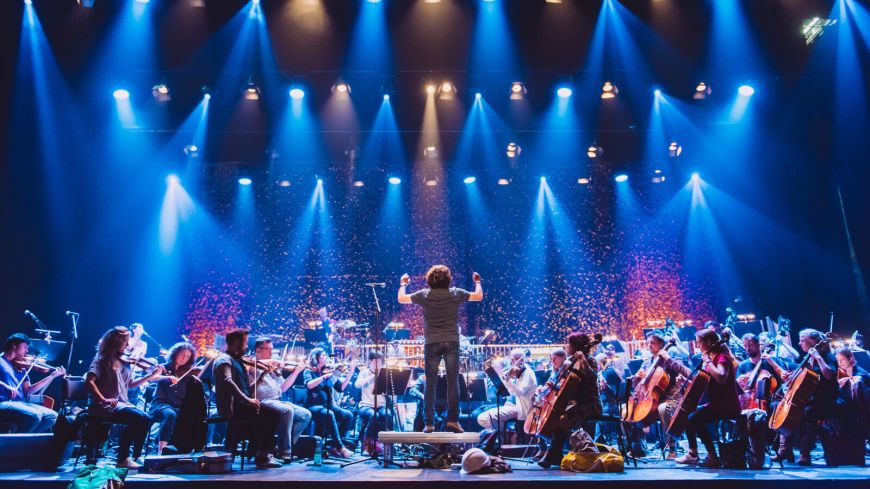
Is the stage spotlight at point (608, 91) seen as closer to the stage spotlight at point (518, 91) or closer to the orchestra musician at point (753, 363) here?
the stage spotlight at point (518, 91)

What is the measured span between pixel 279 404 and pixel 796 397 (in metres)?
5.75

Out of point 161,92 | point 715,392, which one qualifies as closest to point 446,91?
point 161,92

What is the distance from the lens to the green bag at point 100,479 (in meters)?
4.43

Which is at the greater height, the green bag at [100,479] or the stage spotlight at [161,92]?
the stage spotlight at [161,92]

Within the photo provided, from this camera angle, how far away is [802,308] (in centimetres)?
1279

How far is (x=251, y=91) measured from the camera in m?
11.6

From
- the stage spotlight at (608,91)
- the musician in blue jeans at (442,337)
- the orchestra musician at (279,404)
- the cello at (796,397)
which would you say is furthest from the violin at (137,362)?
the stage spotlight at (608,91)

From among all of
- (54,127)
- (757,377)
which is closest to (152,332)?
(54,127)

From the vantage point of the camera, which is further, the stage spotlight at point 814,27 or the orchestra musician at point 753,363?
the stage spotlight at point 814,27

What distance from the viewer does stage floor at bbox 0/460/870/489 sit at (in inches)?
184

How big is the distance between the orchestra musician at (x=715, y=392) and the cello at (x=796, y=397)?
33.6 inches

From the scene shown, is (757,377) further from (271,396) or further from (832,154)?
(832,154)

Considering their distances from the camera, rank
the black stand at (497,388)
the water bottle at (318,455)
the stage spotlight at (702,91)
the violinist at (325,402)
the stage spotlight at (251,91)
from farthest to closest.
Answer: the stage spotlight at (702,91) < the stage spotlight at (251,91) < the violinist at (325,402) < the black stand at (497,388) < the water bottle at (318,455)

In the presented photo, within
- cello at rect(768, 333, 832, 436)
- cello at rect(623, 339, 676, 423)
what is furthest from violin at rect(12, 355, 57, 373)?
cello at rect(768, 333, 832, 436)
